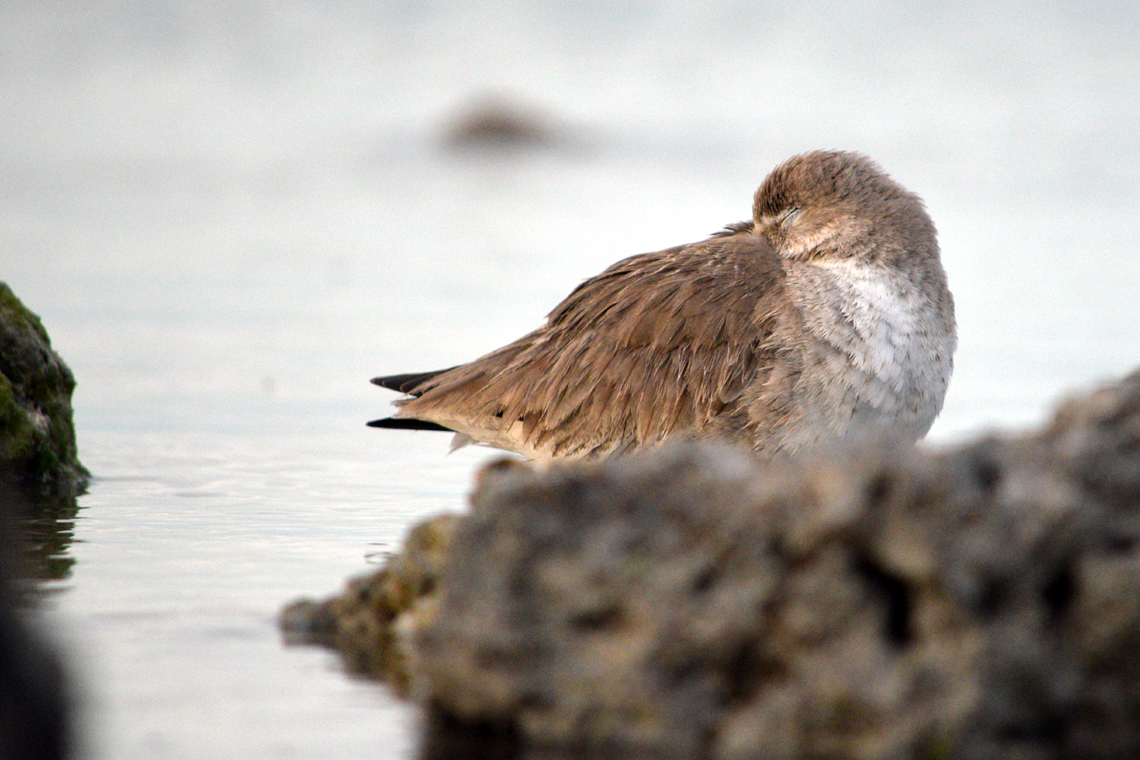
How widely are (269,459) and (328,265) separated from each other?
5.39m

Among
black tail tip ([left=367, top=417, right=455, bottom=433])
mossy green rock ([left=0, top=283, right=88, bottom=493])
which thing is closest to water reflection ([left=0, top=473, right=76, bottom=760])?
mossy green rock ([left=0, top=283, right=88, bottom=493])

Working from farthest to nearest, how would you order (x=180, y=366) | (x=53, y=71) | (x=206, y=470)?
(x=53, y=71) → (x=180, y=366) → (x=206, y=470)

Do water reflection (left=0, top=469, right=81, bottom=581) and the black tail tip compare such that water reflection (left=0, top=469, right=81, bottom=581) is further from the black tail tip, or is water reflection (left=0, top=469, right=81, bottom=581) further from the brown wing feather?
the brown wing feather

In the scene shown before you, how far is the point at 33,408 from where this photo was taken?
567 centimetres

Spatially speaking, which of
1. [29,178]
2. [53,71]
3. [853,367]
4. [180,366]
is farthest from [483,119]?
[853,367]

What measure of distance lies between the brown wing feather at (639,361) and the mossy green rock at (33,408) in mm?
1384

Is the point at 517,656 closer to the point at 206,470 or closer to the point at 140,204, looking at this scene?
the point at 206,470

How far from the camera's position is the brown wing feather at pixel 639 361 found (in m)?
5.20

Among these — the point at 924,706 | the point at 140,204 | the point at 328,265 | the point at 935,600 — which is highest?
the point at 140,204

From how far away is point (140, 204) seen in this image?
13.8m

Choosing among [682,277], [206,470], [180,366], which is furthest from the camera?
[180,366]

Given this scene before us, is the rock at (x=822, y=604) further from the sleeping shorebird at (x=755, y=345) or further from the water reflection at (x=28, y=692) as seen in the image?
the sleeping shorebird at (x=755, y=345)

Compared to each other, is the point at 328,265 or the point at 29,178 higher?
the point at 29,178

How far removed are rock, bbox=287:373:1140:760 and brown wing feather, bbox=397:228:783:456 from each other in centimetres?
235
